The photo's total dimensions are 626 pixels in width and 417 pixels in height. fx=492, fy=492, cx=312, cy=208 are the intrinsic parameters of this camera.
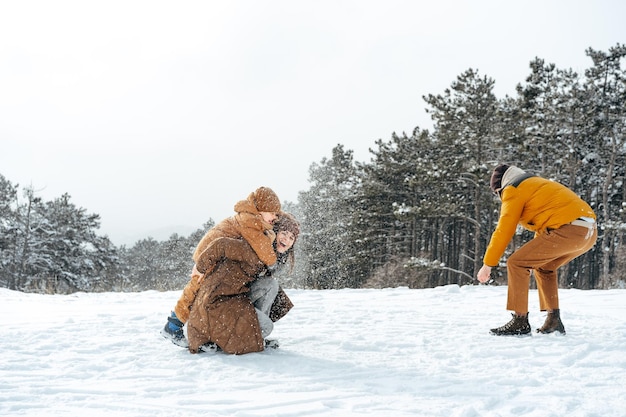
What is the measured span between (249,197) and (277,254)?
513 millimetres

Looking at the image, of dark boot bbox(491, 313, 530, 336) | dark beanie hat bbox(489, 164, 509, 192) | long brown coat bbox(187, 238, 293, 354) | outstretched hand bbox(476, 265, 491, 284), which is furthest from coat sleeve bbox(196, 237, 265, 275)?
dark beanie hat bbox(489, 164, 509, 192)

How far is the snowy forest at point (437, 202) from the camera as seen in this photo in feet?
76.1

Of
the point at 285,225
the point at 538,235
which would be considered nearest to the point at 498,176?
the point at 538,235

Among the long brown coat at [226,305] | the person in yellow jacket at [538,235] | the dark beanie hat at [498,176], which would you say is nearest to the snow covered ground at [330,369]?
the long brown coat at [226,305]

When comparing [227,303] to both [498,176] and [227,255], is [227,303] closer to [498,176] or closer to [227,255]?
[227,255]

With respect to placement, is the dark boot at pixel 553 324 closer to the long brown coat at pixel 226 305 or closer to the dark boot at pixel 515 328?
the dark boot at pixel 515 328

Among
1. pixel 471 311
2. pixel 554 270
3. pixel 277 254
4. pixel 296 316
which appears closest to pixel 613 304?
pixel 471 311

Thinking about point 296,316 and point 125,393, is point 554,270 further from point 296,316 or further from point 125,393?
point 125,393

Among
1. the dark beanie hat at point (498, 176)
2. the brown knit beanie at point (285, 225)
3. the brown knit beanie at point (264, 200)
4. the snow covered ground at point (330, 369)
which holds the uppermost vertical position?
the dark beanie hat at point (498, 176)

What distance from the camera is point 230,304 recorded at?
355 centimetres

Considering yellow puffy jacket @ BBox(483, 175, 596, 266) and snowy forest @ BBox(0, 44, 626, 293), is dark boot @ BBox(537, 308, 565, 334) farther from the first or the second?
snowy forest @ BBox(0, 44, 626, 293)

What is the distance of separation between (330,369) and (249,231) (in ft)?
3.75

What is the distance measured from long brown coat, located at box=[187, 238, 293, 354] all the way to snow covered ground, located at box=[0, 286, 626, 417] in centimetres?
11

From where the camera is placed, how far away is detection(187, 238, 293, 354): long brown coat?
3.54 metres
